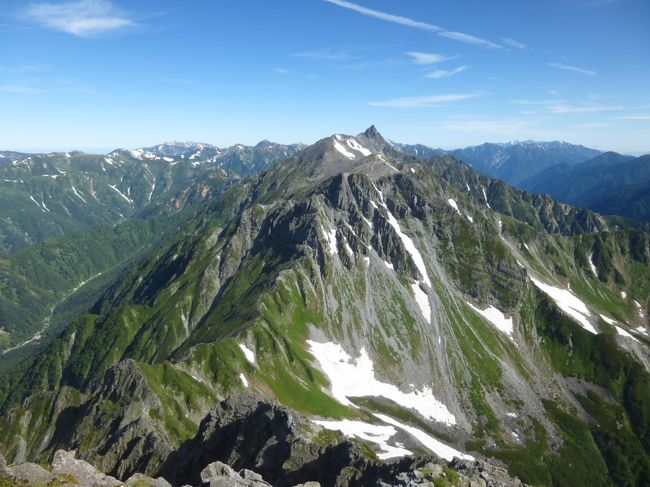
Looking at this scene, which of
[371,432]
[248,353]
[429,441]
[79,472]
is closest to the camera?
[79,472]

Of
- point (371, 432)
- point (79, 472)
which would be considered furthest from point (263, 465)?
point (371, 432)

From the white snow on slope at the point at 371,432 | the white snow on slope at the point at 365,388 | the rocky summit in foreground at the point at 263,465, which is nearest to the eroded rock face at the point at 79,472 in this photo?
the rocky summit in foreground at the point at 263,465

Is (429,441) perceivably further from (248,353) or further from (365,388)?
(248,353)

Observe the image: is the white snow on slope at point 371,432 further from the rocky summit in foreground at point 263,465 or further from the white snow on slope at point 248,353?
the rocky summit in foreground at point 263,465

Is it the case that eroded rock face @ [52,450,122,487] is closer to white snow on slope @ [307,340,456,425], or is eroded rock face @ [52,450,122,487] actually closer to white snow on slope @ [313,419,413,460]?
white snow on slope @ [313,419,413,460]

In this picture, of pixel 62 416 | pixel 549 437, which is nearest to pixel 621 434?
pixel 549 437

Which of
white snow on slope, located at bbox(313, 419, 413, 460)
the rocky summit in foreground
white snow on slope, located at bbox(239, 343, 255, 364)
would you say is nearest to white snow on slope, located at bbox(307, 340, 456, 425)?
white snow on slope, located at bbox(313, 419, 413, 460)

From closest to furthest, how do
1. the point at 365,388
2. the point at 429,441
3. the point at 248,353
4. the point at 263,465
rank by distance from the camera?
the point at 263,465
the point at 429,441
the point at 248,353
the point at 365,388
